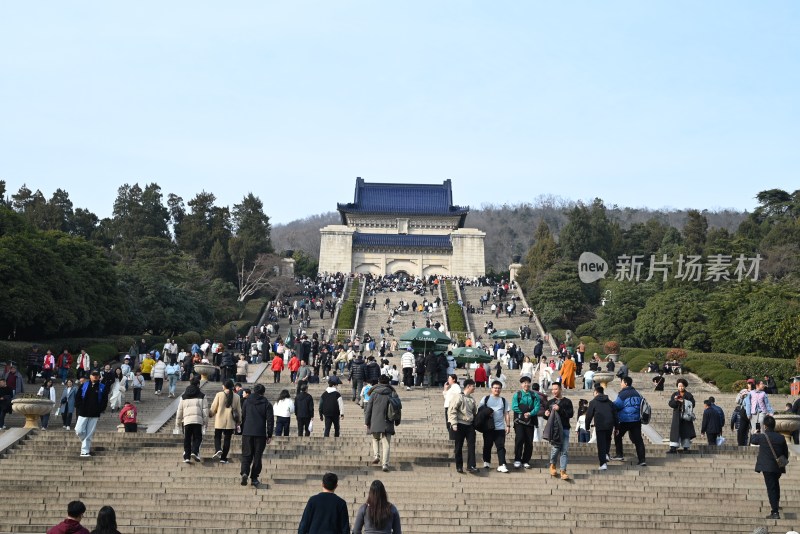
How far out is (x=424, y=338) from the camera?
95.1 feet

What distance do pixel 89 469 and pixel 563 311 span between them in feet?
125

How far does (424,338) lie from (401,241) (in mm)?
44463

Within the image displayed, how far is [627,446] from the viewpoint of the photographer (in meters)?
15.5

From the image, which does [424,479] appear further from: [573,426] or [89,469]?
[573,426]

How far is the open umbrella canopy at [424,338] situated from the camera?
2908 cm

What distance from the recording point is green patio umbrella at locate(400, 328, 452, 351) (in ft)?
95.5

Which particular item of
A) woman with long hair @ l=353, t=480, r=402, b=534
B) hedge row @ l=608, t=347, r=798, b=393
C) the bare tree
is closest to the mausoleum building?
the bare tree

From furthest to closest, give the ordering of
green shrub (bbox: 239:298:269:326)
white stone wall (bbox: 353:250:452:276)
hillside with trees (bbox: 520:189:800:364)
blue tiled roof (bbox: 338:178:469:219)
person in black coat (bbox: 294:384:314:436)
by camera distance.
Answer: 1. blue tiled roof (bbox: 338:178:469:219)
2. white stone wall (bbox: 353:250:452:276)
3. green shrub (bbox: 239:298:269:326)
4. hillside with trees (bbox: 520:189:800:364)
5. person in black coat (bbox: 294:384:314:436)

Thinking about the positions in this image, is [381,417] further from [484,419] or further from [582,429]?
[582,429]

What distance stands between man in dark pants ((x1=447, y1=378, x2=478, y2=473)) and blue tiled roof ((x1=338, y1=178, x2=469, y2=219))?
6300cm

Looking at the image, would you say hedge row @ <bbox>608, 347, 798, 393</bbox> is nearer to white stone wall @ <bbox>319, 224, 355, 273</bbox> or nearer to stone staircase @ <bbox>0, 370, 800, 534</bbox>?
stone staircase @ <bbox>0, 370, 800, 534</bbox>

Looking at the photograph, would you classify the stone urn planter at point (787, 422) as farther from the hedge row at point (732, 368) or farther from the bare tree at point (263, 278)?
the bare tree at point (263, 278)

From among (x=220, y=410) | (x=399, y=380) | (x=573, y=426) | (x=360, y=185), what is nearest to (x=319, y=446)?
(x=220, y=410)

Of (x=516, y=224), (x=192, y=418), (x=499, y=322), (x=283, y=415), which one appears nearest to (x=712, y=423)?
(x=283, y=415)
